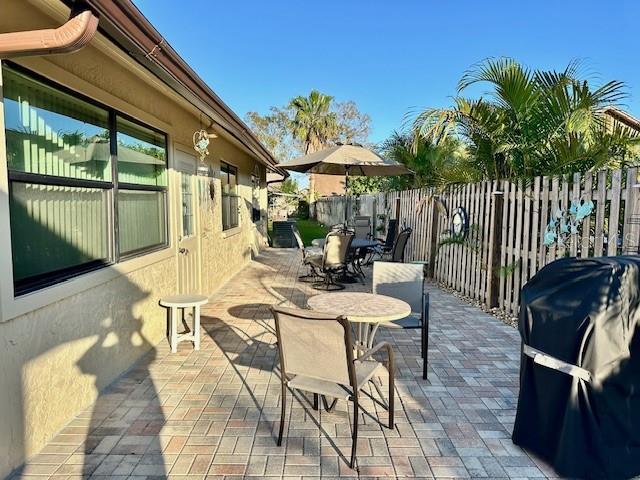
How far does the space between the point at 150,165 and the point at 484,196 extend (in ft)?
Answer: 15.4

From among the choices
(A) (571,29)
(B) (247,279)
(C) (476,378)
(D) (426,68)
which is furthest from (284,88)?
(C) (476,378)

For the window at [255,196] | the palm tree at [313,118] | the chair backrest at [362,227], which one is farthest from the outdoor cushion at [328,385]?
the palm tree at [313,118]

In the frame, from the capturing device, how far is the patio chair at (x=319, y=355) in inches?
90.6

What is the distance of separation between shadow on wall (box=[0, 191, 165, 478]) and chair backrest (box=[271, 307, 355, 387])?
0.99 metres

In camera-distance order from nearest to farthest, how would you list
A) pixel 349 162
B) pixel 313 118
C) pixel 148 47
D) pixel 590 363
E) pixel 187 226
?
pixel 590 363
pixel 148 47
pixel 187 226
pixel 349 162
pixel 313 118

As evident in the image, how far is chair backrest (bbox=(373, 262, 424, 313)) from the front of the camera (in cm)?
423

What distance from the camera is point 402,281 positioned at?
4.28m

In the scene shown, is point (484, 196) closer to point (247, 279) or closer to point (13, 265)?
point (247, 279)

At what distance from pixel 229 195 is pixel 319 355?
23.0ft

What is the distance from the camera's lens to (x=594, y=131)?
513 centimetres

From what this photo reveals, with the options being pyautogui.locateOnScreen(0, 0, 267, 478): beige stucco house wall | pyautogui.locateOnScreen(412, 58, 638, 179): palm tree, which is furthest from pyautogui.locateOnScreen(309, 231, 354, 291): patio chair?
pyautogui.locateOnScreen(0, 0, 267, 478): beige stucco house wall

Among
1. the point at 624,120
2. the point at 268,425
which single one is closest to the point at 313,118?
the point at 624,120

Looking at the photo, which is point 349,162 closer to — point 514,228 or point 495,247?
point 495,247

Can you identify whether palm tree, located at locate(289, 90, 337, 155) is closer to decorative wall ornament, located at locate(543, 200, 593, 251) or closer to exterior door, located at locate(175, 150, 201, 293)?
exterior door, located at locate(175, 150, 201, 293)
